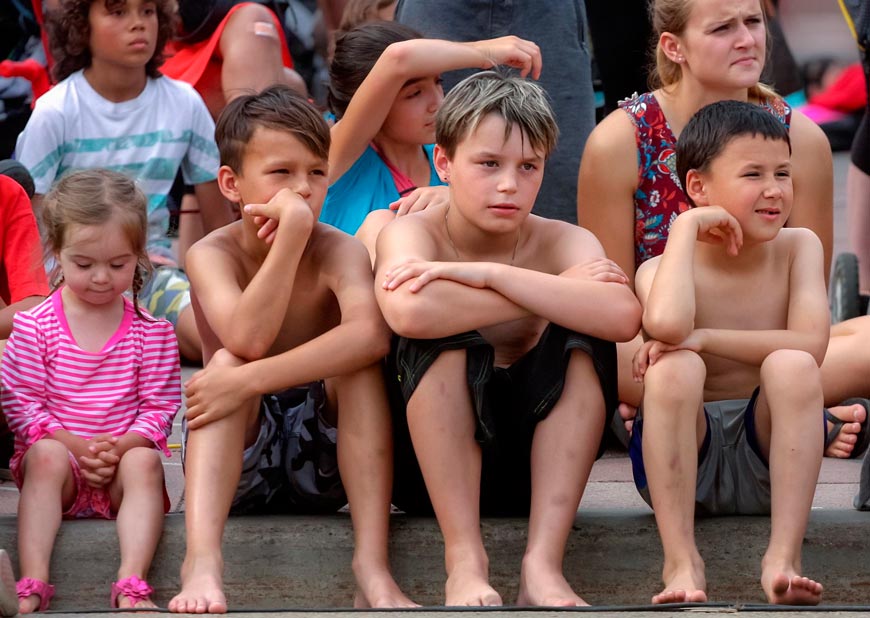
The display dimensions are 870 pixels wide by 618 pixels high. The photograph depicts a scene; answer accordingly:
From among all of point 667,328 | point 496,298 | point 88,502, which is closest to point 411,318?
point 496,298

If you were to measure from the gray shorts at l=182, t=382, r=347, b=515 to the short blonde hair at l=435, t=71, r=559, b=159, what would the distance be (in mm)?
681

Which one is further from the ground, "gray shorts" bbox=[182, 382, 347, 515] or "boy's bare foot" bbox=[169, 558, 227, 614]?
"gray shorts" bbox=[182, 382, 347, 515]

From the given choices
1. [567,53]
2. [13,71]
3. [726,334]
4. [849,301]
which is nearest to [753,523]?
[726,334]

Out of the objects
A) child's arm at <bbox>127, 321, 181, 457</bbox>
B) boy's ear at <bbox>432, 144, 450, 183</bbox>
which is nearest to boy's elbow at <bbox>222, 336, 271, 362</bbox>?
child's arm at <bbox>127, 321, 181, 457</bbox>

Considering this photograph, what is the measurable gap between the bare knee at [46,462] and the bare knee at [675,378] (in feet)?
4.25

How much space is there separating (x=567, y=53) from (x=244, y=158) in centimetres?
142

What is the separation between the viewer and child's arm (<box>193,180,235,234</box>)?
17.7 ft

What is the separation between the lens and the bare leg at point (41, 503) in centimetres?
322

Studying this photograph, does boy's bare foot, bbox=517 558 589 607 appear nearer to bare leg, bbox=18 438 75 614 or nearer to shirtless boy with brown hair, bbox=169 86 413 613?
shirtless boy with brown hair, bbox=169 86 413 613

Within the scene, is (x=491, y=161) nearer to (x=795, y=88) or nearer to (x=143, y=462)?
(x=143, y=462)

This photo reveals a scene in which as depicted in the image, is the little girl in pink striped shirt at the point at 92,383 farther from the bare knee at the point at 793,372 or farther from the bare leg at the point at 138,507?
the bare knee at the point at 793,372

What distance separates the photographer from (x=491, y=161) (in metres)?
3.35

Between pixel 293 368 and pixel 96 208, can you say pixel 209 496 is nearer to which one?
pixel 293 368

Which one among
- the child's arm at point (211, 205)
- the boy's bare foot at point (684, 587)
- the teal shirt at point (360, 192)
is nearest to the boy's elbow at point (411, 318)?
the boy's bare foot at point (684, 587)
